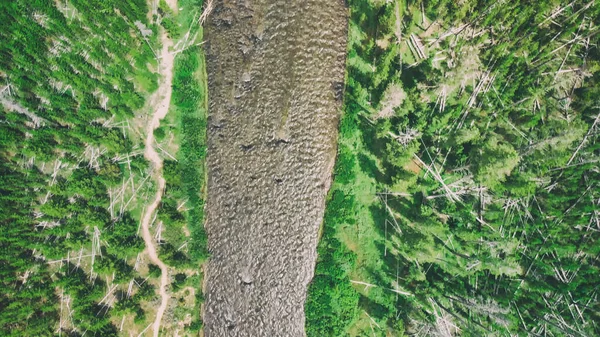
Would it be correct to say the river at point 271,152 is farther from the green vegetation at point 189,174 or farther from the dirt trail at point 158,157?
the dirt trail at point 158,157

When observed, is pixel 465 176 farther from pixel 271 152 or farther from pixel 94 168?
pixel 94 168

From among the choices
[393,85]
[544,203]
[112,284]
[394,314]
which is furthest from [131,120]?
[544,203]

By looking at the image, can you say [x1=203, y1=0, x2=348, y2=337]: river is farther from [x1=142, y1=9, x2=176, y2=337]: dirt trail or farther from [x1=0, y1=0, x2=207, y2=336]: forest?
[x1=142, y1=9, x2=176, y2=337]: dirt trail

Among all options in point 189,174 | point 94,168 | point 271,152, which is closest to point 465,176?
point 271,152

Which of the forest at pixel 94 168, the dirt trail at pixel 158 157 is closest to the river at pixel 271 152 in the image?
the forest at pixel 94 168

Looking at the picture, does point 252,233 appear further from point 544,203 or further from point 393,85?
point 544,203
